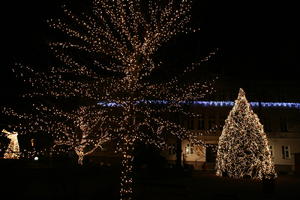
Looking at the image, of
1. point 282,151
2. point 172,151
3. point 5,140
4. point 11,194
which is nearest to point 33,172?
point 11,194

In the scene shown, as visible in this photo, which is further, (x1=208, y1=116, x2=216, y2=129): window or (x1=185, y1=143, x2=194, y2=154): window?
(x1=208, y1=116, x2=216, y2=129): window

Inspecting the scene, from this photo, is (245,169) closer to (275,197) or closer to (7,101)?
(275,197)

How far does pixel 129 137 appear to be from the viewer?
891 cm

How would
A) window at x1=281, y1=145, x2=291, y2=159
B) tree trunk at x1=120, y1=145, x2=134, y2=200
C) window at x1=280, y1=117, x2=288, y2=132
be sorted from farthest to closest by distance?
window at x1=280, y1=117, x2=288, y2=132
window at x1=281, y1=145, x2=291, y2=159
tree trunk at x1=120, y1=145, x2=134, y2=200

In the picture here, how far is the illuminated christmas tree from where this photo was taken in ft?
70.0

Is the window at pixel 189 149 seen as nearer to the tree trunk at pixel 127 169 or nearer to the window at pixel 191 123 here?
the window at pixel 191 123

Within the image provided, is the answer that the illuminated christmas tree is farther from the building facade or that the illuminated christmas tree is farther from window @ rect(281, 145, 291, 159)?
window @ rect(281, 145, 291, 159)

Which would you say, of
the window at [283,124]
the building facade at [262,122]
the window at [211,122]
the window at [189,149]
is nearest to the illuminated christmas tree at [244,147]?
the building facade at [262,122]

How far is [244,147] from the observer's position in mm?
21750

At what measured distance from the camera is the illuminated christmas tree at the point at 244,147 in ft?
70.0

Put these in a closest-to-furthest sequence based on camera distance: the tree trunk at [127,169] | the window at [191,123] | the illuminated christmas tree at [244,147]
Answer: the tree trunk at [127,169], the illuminated christmas tree at [244,147], the window at [191,123]

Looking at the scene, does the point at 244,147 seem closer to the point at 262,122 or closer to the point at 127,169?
the point at 127,169

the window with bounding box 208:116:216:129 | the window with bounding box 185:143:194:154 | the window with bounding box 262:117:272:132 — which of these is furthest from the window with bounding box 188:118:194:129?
the window with bounding box 262:117:272:132

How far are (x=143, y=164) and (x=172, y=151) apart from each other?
11.1 metres
